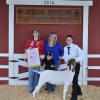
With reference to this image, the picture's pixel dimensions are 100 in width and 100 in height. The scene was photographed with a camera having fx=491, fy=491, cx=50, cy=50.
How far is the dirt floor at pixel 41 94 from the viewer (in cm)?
1238

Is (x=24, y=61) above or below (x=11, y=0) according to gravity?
below

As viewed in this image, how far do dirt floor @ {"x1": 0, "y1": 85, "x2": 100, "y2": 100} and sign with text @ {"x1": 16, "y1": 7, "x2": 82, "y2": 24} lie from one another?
5.95ft

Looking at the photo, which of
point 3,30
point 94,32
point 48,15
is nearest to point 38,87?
point 3,30

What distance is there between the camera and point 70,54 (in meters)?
12.3

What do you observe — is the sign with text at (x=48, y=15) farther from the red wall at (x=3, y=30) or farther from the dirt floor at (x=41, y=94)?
the dirt floor at (x=41, y=94)

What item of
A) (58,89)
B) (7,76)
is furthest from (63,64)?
(7,76)

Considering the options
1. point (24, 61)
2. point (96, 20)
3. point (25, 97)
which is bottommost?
point (25, 97)

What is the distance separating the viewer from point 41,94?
500 inches

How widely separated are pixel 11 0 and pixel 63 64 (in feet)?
7.39

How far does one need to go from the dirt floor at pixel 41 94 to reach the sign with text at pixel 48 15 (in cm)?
181

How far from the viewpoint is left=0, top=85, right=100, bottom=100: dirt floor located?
12.4 meters

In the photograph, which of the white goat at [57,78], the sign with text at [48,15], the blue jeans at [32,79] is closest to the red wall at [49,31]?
the sign with text at [48,15]

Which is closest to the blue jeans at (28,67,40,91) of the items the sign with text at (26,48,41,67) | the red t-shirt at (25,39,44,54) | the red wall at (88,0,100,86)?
the sign with text at (26,48,41,67)

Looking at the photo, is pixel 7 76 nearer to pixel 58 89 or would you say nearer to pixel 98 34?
pixel 58 89
